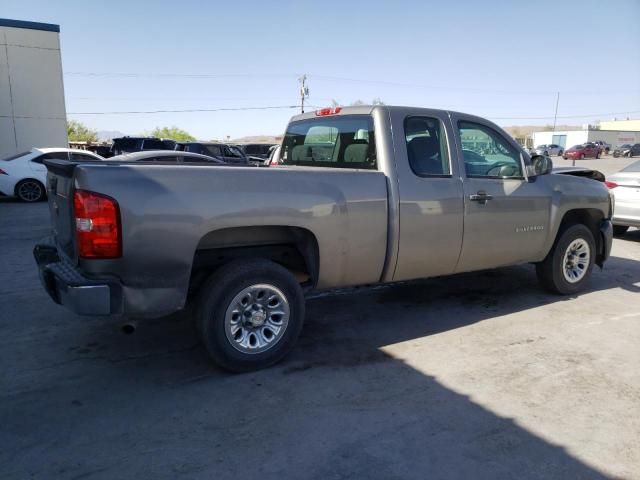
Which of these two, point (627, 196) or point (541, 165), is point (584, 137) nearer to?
point (627, 196)

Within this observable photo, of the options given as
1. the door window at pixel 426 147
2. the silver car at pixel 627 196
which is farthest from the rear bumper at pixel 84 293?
the silver car at pixel 627 196

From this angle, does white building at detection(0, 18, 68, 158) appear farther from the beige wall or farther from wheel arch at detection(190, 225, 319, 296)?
the beige wall

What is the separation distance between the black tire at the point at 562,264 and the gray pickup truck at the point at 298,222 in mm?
21

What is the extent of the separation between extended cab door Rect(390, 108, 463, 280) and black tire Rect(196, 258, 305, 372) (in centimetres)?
104

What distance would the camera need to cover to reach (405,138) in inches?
168

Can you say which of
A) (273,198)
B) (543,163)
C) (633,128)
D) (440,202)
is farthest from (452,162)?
(633,128)

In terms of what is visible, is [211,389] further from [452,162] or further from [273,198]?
[452,162]

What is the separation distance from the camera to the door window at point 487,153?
4695 mm

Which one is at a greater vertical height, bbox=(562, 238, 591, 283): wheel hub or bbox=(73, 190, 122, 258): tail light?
bbox=(73, 190, 122, 258): tail light

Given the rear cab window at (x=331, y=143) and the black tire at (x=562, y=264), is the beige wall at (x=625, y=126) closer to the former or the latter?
the black tire at (x=562, y=264)

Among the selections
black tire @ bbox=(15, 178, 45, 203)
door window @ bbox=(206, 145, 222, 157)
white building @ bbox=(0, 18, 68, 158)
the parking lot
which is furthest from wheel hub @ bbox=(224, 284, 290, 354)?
white building @ bbox=(0, 18, 68, 158)

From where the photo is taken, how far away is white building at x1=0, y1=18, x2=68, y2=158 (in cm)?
1942

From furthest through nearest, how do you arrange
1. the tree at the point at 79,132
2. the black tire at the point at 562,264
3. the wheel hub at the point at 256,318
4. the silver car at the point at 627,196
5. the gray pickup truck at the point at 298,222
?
the tree at the point at 79,132, the silver car at the point at 627,196, the black tire at the point at 562,264, the wheel hub at the point at 256,318, the gray pickup truck at the point at 298,222

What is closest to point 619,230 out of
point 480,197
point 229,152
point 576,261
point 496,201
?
point 576,261
